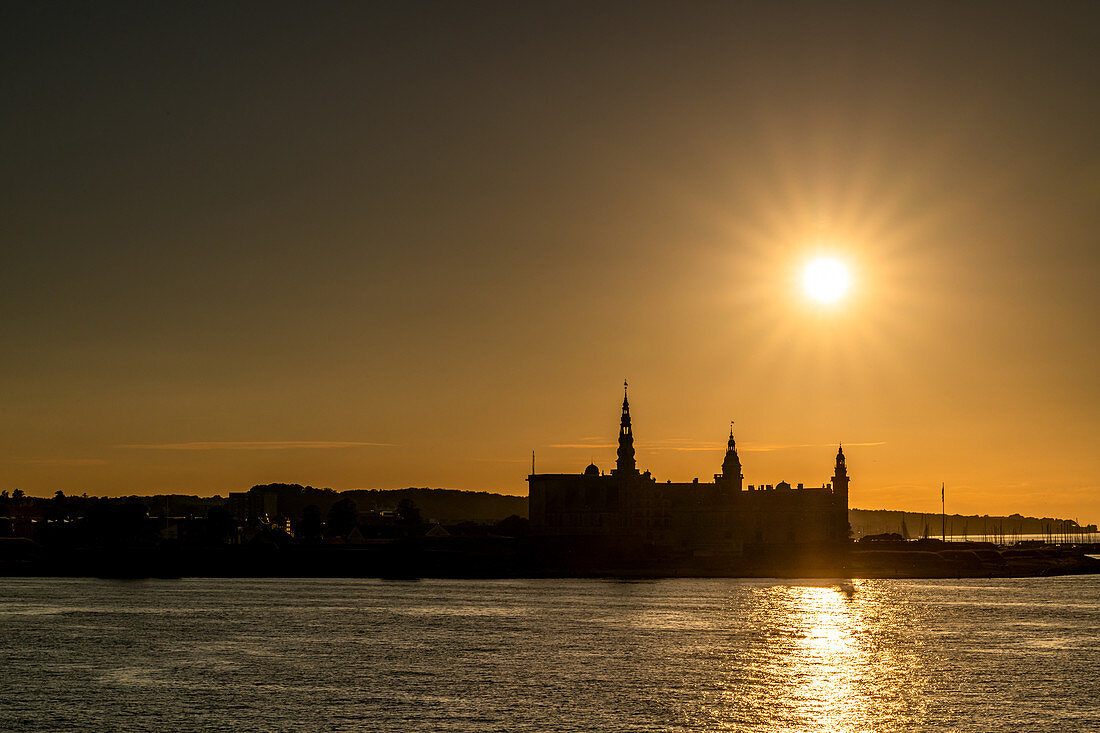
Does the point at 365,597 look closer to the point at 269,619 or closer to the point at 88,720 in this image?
the point at 269,619

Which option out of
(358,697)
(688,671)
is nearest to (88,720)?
(358,697)

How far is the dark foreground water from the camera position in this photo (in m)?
58.6

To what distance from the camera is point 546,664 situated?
250 feet

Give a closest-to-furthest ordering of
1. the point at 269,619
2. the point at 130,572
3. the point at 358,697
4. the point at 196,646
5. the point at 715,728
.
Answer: the point at 715,728, the point at 358,697, the point at 196,646, the point at 269,619, the point at 130,572

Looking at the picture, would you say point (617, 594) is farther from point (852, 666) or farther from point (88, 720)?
point (88, 720)

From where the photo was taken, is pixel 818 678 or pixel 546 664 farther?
pixel 546 664

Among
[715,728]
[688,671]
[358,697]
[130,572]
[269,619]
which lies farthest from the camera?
[130,572]

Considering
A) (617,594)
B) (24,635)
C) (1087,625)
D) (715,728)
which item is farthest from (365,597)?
(715,728)

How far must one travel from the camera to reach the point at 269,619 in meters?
108

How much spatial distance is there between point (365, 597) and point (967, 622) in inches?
2535

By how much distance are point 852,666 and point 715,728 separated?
81.2 feet

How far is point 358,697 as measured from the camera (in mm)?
64000

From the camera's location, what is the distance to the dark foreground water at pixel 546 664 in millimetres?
58625

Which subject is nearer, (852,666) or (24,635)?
(852,666)
